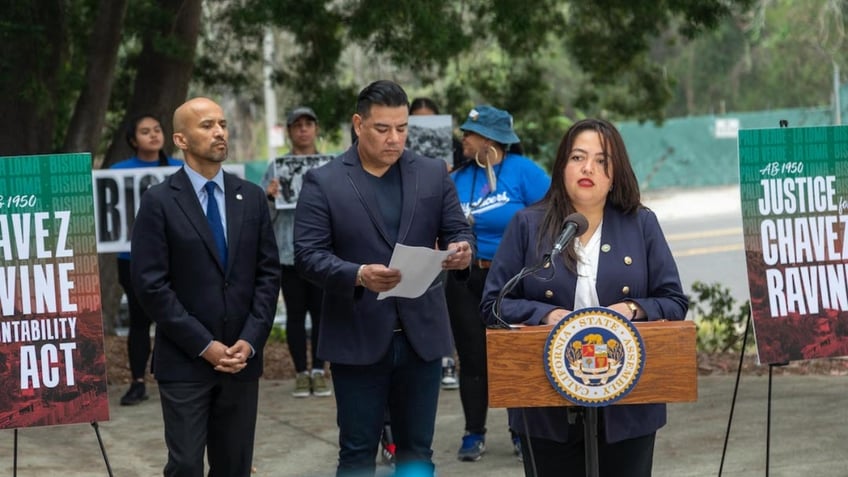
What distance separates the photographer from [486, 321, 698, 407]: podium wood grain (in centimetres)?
436

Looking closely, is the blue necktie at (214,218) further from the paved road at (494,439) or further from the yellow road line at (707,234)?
the yellow road line at (707,234)

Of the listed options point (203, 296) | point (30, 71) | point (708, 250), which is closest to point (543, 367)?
point (203, 296)

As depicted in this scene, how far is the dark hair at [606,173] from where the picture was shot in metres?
4.81

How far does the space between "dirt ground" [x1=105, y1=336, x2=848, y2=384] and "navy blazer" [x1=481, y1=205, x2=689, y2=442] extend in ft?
21.0

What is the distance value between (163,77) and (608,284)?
8.47 meters

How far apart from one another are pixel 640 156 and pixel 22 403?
36034 mm

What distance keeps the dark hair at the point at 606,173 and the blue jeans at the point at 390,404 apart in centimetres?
114

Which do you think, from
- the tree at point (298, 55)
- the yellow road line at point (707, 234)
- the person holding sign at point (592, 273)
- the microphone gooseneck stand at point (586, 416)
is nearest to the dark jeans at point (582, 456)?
the person holding sign at point (592, 273)

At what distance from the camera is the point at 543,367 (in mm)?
4348

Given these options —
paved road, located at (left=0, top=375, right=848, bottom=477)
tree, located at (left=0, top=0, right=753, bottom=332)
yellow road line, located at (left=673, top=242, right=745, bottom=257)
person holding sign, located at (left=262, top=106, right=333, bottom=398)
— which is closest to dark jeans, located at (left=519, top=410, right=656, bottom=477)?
paved road, located at (left=0, top=375, right=848, bottom=477)

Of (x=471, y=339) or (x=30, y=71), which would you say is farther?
(x=30, y=71)

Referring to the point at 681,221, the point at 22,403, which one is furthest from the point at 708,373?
the point at 681,221

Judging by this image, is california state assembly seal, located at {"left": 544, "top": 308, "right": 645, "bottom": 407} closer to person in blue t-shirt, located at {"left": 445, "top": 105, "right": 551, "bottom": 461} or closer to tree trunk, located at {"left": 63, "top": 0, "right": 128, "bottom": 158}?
person in blue t-shirt, located at {"left": 445, "top": 105, "right": 551, "bottom": 461}

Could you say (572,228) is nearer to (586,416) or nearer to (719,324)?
(586,416)
